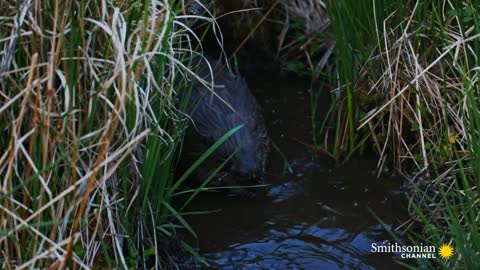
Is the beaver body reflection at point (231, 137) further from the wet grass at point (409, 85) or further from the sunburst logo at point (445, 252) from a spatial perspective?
the sunburst logo at point (445, 252)

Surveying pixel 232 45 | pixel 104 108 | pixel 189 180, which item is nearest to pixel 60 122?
pixel 104 108

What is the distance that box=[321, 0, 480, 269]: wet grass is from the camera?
10.7 feet

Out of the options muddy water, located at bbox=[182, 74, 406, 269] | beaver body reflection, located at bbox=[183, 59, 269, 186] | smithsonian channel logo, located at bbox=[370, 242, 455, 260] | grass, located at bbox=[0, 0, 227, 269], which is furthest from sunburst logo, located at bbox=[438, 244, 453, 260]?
beaver body reflection, located at bbox=[183, 59, 269, 186]

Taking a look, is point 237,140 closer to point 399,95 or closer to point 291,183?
point 291,183

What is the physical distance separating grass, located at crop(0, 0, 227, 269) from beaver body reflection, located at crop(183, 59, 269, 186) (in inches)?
32.8

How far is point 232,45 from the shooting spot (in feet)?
16.4

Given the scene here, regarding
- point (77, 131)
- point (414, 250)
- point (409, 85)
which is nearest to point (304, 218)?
point (414, 250)

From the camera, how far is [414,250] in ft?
9.87

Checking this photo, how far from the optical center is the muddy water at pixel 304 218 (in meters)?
3.09

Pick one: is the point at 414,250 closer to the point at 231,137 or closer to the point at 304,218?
the point at 304,218

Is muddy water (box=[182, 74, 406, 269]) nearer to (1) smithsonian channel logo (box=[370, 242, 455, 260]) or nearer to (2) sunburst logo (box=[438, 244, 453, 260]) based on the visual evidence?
(1) smithsonian channel logo (box=[370, 242, 455, 260])

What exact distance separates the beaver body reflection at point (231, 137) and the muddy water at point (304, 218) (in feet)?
0.35

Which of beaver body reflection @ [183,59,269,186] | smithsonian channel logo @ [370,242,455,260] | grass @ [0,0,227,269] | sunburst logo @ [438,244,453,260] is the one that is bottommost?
smithsonian channel logo @ [370,242,455,260]

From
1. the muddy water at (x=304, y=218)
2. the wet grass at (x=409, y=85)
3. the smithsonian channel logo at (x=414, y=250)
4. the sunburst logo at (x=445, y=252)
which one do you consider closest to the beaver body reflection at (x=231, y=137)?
the muddy water at (x=304, y=218)
